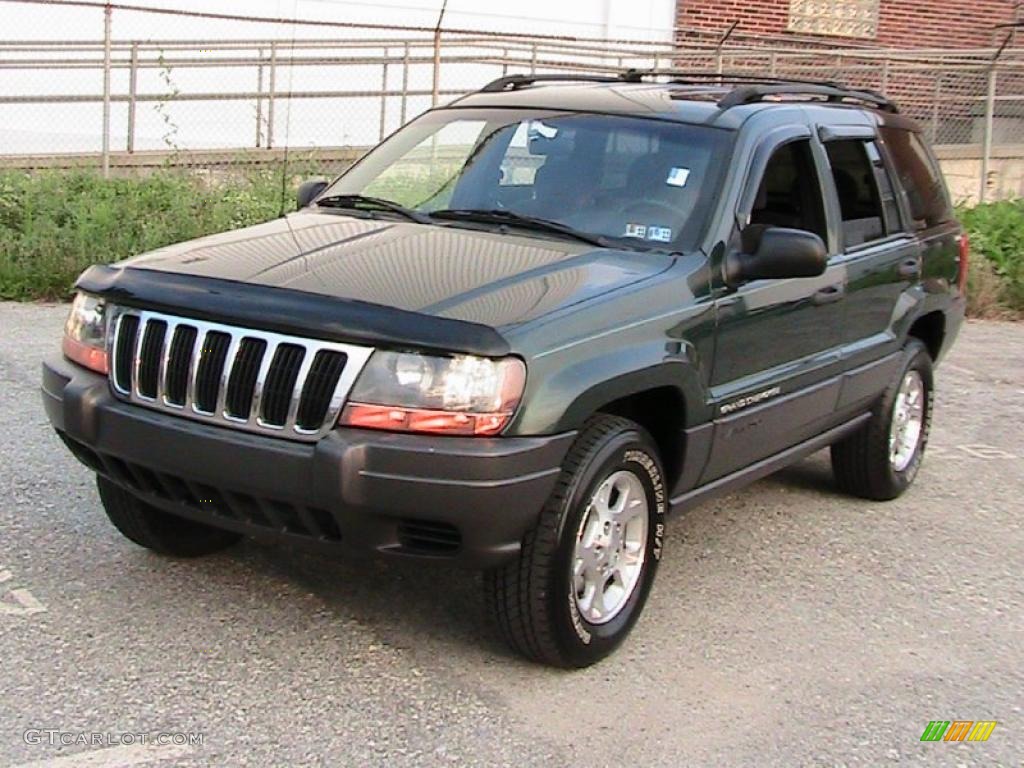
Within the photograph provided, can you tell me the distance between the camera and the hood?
3955 mm

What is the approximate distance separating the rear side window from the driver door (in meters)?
1.01

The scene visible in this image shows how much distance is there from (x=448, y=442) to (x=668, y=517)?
1177 millimetres

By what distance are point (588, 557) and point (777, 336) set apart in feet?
4.51

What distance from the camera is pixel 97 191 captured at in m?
11.6

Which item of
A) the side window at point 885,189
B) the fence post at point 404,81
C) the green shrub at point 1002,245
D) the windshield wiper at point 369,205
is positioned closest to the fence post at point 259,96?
the fence post at point 404,81

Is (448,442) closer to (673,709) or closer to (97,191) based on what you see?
(673,709)

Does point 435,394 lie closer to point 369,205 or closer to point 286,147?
point 369,205

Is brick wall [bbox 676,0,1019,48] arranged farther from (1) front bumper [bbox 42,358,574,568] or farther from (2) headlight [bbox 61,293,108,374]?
(1) front bumper [bbox 42,358,574,568]

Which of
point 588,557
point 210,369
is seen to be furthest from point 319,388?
point 588,557

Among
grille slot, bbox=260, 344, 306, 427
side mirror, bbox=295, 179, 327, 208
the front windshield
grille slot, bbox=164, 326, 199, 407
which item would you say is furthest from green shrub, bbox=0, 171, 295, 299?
grille slot, bbox=260, 344, 306, 427

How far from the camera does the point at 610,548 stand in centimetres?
425

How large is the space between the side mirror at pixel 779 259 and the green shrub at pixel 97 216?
22.8ft

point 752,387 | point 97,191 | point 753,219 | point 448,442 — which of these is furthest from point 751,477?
point 97,191

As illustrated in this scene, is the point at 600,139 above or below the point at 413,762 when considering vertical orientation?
above
